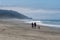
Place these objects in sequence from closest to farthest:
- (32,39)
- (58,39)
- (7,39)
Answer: (7,39) → (32,39) → (58,39)

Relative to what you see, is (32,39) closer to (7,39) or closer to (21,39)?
(21,39)

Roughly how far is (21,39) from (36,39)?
4.29 ft

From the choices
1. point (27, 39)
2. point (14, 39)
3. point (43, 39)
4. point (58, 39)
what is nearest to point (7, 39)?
point (14, 39)

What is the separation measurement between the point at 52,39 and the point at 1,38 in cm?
421

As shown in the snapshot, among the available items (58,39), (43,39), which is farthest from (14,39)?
(58,39)

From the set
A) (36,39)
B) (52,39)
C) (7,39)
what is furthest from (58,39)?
(7,39)

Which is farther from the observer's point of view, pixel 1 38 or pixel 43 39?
pixel 43 39

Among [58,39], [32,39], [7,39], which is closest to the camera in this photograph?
[7,39]

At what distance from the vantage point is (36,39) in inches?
628

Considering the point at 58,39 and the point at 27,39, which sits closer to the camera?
the point at 27,39

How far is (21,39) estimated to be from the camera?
1530 cm

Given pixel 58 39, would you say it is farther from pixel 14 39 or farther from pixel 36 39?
pixel 14 39

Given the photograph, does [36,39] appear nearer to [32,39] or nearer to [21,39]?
[32,39]

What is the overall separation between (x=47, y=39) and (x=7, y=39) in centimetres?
339
